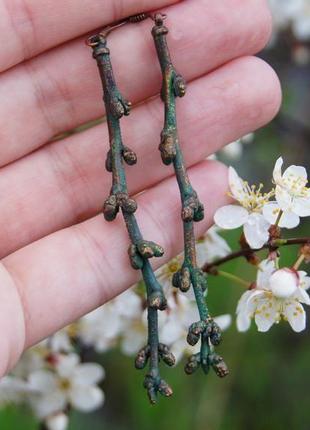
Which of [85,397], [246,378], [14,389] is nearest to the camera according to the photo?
[14,389]

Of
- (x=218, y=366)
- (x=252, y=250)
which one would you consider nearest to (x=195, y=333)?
(x=218, y=366)

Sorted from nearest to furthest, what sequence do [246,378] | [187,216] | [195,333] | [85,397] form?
1. [195,333]
2. [187,216]
3. [85,397]
4. [246,378]

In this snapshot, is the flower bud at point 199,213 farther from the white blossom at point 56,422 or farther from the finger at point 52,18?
the white blossom at point 56,422

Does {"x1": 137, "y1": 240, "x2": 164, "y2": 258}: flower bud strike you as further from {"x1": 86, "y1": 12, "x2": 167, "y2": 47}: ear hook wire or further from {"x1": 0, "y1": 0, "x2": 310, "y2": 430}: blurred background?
{"x1": 0, "y1": 0, "x2": 310, "y2": 430}: blurred background

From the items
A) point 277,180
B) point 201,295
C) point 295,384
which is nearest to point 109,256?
point 201,295

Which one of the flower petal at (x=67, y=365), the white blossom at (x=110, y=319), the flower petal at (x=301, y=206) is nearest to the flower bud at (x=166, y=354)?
the flower petal at (x=301, y=206)

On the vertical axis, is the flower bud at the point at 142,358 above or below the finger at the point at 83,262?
below

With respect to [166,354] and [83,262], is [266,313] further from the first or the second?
[83,262]

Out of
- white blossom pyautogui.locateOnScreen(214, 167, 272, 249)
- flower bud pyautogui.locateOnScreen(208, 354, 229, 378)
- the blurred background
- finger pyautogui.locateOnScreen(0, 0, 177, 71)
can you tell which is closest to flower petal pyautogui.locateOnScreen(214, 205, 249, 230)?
white blossom pyautogui.locateOnScreen(214, 167, 272, 249)
